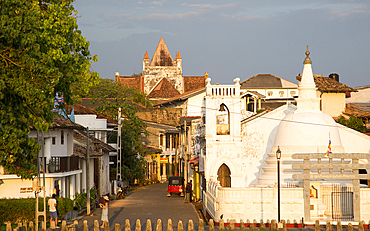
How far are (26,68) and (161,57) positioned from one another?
127 meters

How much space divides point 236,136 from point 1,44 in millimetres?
24371

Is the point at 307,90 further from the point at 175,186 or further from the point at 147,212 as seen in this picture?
the point at 175,186

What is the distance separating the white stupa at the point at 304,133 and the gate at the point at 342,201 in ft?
15.1

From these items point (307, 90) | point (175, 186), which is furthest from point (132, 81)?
point (307, 90)

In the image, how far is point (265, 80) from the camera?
9025 cm

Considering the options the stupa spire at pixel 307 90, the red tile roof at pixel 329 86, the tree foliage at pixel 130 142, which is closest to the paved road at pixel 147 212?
the stupa spire at pixel 307 90

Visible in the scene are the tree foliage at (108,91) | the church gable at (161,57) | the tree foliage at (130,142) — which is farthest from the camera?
the church gable at (161,57)

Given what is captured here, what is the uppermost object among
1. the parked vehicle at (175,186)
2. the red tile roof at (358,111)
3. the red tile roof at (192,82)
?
the red tile roof at (192,82)

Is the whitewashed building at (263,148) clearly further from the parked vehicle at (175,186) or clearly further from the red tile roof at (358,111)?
the red tile roof at (358,111)

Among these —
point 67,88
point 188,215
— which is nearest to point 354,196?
point 188,215

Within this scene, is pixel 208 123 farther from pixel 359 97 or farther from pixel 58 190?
pixel 359 97

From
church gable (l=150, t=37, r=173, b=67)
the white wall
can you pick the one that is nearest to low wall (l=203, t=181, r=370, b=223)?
the white wall

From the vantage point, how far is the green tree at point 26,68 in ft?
60.8

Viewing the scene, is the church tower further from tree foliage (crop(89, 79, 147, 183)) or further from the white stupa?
the white stupa
